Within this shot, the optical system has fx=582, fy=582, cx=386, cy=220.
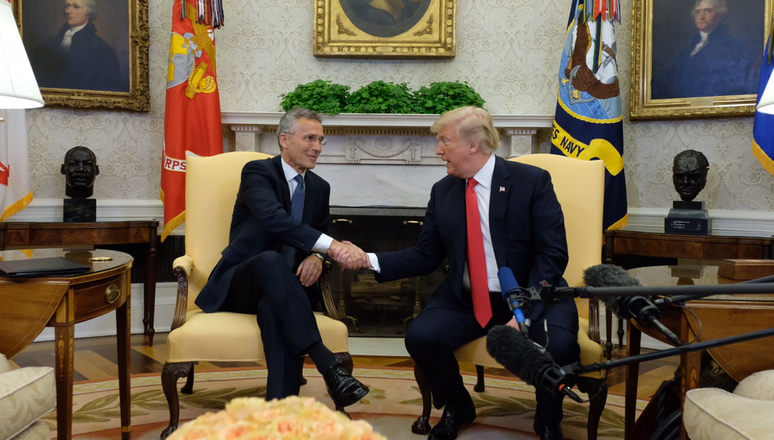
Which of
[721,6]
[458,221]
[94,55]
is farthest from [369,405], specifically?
[721,6]

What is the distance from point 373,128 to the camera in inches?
181

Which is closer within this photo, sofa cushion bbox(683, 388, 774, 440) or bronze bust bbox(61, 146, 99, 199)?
sofa cushion bbox(683, 388, 774, 440)

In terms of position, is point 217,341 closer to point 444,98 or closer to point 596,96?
point 444,98

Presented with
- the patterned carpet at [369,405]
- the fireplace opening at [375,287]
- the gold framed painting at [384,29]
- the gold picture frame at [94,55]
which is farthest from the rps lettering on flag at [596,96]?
the gold picture frame at [94,55]

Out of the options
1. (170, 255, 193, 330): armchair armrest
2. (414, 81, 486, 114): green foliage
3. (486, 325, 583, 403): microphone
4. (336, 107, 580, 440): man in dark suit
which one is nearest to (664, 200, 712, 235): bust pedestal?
(414, 81, 486, 114): green foliage

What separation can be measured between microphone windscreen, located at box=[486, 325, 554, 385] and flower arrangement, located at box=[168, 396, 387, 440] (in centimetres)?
24

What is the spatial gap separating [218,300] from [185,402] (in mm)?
698

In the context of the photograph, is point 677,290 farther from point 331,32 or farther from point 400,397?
point 331,32

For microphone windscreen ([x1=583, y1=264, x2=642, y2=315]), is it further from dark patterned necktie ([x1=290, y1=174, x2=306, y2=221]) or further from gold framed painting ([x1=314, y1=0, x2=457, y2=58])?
gold framed painting ([x1=314, y1=0, x2=457, y2=58])

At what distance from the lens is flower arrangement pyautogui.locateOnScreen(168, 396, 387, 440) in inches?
34.8

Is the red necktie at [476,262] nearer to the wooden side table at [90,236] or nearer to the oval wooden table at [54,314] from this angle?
the oval wooden table at [54,314]

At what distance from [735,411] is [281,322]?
5.36ft

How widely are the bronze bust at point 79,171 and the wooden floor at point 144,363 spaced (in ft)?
3.56

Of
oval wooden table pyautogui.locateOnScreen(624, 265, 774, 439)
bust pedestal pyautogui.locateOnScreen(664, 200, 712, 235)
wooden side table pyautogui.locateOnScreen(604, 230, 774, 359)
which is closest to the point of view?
oval wooden table pyautogui.locateOnScreen(624, 265, 774, 439)
